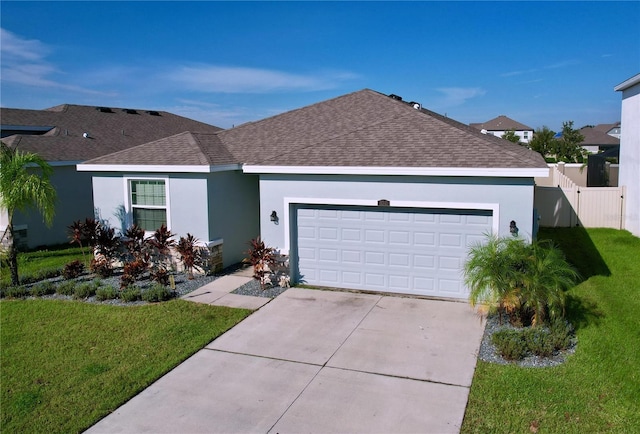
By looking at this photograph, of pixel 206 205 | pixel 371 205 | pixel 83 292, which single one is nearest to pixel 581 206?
pixel 371 205

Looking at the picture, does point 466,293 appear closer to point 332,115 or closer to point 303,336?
point 303,336

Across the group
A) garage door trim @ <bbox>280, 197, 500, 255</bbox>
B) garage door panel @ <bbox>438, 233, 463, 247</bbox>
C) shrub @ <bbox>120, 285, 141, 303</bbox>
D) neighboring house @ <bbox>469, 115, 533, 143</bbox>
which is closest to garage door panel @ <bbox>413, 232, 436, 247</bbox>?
garage door panel @ <bbox>438, 233, 463, 247</bbox>

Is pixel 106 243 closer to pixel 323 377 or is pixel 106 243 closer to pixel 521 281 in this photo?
pixel 323 377

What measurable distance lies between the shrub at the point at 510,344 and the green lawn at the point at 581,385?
1.03ft

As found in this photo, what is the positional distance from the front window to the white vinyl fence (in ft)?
40.8

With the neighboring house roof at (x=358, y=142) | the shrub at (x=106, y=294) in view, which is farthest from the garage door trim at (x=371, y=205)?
the shrub at (x=106, y=294)

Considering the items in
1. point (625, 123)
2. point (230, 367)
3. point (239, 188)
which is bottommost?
point (230, 367)

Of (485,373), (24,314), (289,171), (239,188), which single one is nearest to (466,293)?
(485,373)

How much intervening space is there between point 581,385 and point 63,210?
16.3 metres

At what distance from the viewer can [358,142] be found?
40.8 feet

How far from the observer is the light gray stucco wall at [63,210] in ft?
55.2

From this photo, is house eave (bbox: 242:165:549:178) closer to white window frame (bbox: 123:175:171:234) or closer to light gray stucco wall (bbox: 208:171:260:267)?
light gray stucco wall (bbox: 208:171:260:267)

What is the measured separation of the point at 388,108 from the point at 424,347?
30.7ft

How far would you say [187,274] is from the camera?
44.2 ft
